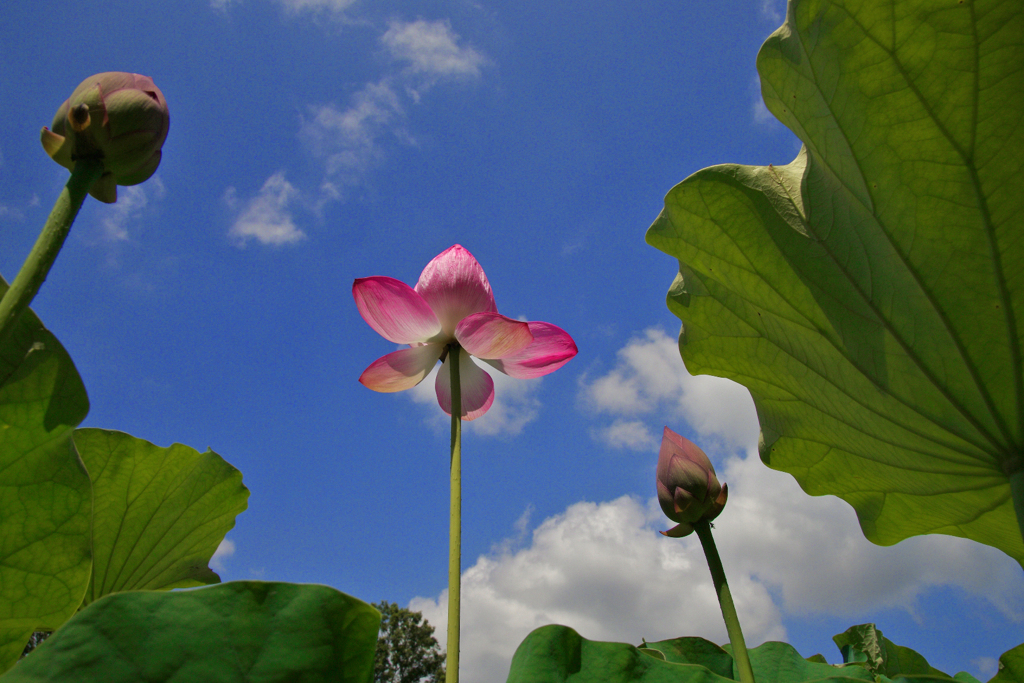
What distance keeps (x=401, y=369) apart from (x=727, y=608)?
78 cm

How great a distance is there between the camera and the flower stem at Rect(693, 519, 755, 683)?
3.32 feet

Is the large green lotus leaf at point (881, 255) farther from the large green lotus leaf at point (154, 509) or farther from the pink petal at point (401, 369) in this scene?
the large green lotus leaf at point (154, 509)

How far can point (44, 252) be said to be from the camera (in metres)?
0.52

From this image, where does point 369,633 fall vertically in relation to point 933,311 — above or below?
below

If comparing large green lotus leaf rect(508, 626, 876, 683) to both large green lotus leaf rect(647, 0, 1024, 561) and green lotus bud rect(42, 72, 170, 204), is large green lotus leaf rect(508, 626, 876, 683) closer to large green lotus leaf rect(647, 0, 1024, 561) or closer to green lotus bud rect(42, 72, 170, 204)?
large green lotus leaf rect(647, 0, 1024, 561)

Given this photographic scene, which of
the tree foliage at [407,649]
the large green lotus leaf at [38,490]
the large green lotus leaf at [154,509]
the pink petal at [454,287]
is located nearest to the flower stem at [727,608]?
the pink petal at [454,287]

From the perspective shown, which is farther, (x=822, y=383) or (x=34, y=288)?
(x=822, y=383)

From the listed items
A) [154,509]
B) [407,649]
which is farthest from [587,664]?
[407,649]

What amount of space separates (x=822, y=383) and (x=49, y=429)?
1.46m

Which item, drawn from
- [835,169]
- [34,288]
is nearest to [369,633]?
[34,288]

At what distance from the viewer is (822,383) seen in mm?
1356

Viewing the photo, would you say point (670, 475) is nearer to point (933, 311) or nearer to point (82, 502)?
point (933, 311)

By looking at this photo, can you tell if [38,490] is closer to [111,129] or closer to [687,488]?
[111,129]

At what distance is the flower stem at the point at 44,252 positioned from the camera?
49 centimetres
